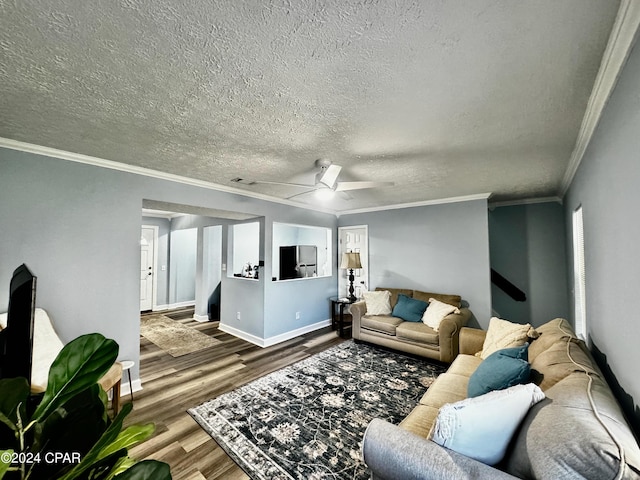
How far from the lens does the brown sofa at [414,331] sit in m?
3.33

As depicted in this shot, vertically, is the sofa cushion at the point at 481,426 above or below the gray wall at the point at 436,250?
below

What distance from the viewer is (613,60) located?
4.04ft

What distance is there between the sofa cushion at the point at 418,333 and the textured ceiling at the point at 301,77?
227 centimetres

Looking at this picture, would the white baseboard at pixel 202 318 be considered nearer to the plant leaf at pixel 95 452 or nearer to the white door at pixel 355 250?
the white door at pixel 355 250

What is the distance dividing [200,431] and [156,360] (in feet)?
6.30

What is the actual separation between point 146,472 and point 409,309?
392 cm

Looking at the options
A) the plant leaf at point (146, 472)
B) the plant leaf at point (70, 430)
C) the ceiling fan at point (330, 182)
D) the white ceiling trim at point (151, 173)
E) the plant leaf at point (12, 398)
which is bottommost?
the plant leaf at point (146, 472)

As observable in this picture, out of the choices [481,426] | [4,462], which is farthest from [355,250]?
[4,462]

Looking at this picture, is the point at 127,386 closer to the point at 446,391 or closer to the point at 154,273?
the point at 446,391

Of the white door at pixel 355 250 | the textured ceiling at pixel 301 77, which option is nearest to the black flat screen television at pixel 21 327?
the textured ceiling at pixel 301 77

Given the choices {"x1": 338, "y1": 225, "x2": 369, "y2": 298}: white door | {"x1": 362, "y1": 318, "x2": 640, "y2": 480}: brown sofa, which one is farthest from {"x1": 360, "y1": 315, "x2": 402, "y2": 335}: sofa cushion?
{"x1": 362, "y1": 318, "x2": 640, "y2": 480}: brown sofa

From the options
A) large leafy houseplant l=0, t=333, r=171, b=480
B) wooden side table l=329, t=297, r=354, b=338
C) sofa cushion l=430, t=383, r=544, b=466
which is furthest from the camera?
wooden side table l=329, t=297, r=354, b=338

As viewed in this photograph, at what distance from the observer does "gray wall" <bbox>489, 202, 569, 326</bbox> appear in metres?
4.20

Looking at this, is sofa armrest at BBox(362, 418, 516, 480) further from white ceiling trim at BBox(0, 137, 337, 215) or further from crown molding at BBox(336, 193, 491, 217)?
crown molding at BBox(336, 193, 491, 217)
